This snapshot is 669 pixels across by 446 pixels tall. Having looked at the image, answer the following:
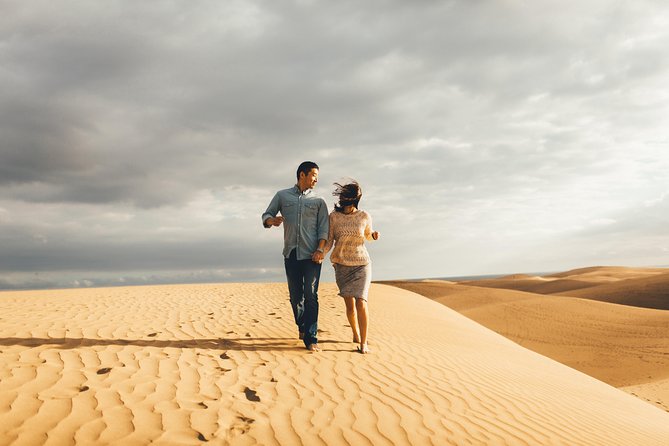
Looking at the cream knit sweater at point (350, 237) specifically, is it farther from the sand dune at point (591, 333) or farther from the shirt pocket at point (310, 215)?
the sand dune at point (591, 333)

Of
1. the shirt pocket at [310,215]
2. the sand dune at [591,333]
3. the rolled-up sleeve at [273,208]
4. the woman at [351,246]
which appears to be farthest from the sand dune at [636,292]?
the rolled-up sleeve at [273,208]

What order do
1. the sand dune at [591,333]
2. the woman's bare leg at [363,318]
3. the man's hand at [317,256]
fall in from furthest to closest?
the sand dune at [591,333], the woman's bare leg at [363,318], the man's hand at [317,256]

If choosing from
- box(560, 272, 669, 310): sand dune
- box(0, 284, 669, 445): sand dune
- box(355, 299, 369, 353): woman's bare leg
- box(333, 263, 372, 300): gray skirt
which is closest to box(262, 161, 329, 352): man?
box(333, 263, 372, 300): gray skirt

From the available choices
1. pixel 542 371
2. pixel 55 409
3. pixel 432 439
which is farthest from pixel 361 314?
pixel 542 371

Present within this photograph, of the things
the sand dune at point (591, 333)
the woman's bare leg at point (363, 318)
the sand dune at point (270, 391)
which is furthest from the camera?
the sand dune at point (591, 333)

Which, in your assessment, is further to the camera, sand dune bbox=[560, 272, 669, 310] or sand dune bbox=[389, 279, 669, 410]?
sand dune bbox=[560, 272, 669, 310]

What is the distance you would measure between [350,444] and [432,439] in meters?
0.79

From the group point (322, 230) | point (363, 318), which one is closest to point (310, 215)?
point (322, 230)

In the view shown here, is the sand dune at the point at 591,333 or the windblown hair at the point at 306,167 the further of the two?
the sand dune at the point at 591,333

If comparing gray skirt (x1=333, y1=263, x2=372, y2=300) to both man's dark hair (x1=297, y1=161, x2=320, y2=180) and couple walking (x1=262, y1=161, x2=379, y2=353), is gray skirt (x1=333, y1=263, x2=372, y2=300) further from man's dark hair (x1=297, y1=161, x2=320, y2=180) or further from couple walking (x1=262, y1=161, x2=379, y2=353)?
man's dark hair (x1=297, y1=161, x2=320, y2=180)

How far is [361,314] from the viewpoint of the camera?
6.12 m

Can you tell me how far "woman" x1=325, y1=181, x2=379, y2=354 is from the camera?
19.9ft

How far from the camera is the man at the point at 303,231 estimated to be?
589 centimetres

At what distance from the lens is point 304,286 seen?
5.92m
